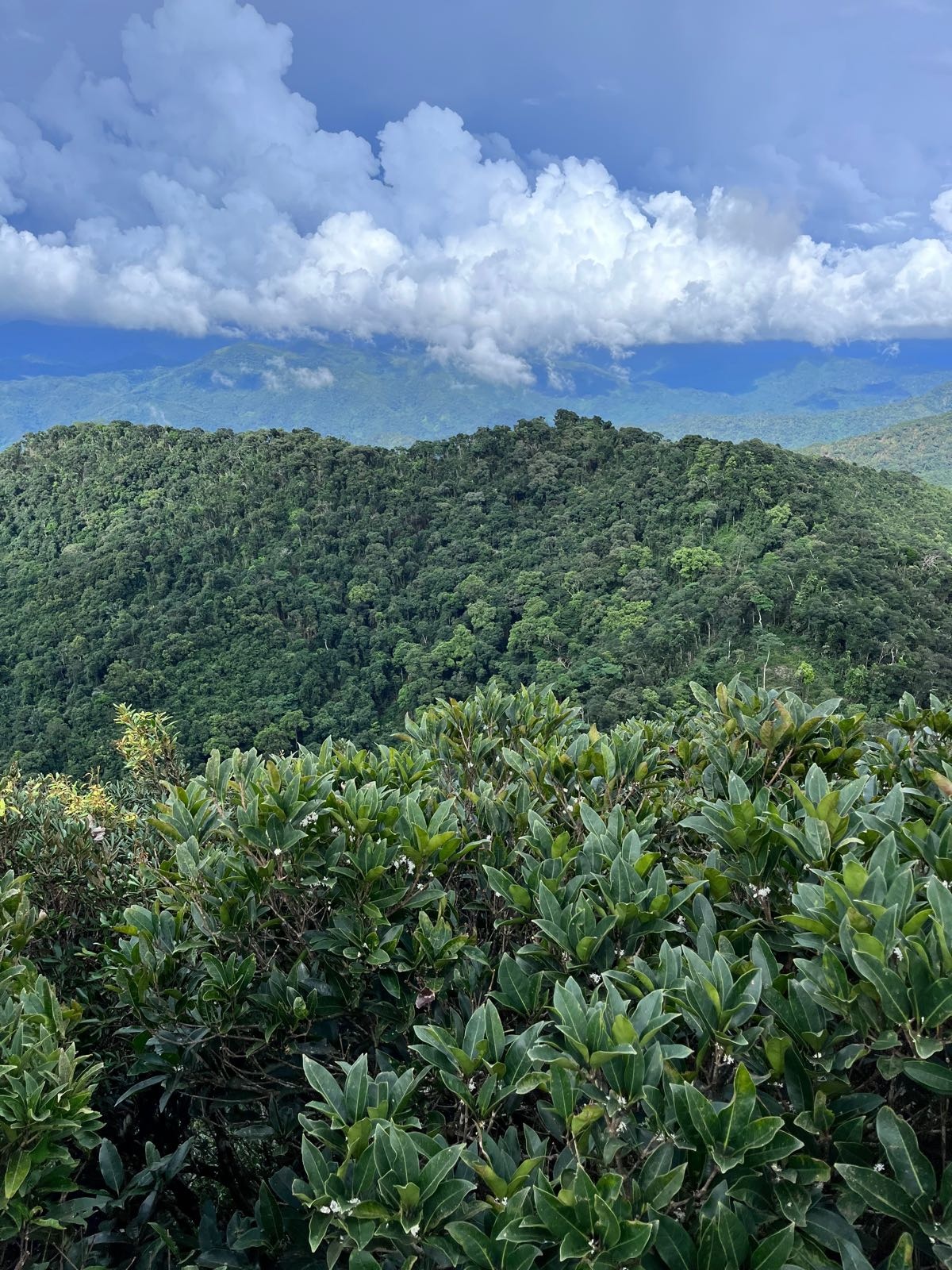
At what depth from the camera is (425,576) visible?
52656 millimetres

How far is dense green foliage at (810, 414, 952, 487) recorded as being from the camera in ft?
392

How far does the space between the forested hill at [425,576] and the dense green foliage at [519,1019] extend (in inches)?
1218

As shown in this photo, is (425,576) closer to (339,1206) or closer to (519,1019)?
(519,1019)

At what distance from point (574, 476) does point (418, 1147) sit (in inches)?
2303

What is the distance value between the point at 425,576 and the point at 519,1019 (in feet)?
167

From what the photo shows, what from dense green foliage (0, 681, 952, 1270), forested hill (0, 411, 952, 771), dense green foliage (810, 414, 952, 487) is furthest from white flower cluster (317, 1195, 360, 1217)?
dense green foliage (810, 414, 952, 487)

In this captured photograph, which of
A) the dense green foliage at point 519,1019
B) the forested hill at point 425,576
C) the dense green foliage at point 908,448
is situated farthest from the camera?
the dense green foliage at point 908,448

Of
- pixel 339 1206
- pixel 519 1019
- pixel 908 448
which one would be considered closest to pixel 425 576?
pixel 519 1019

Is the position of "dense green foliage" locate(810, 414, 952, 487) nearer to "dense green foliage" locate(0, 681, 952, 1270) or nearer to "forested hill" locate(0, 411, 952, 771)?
"forested hill" locate(0, 411, 952, 771)

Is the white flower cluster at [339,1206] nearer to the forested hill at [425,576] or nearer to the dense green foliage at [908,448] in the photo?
the forested hill at [425,576]

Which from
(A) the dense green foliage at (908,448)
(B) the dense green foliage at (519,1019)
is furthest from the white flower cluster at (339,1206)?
(A) the dense green foliage at (908,448)

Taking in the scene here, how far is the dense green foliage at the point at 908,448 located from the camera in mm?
119500

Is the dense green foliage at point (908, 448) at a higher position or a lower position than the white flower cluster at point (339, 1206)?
higher

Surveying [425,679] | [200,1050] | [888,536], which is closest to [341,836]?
[200,1050]
